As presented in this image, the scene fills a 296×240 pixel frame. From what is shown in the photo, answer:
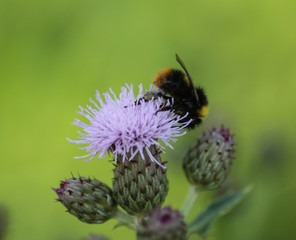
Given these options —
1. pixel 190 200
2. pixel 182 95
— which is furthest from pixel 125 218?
pixel 182 95

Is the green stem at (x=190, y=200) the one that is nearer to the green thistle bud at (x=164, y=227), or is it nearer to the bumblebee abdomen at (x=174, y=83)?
the bumblebee abdomen at (x=174, y=83)

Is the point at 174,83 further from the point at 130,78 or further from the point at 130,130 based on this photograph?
the point at 130,78

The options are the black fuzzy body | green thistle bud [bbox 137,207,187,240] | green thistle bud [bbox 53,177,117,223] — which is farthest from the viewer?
the black fuzzy body

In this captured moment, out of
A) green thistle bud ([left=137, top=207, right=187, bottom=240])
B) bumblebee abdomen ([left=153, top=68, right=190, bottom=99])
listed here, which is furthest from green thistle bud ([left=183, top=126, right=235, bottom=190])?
green thistle bud ([left=137, top=207, right=187, bottom=240])

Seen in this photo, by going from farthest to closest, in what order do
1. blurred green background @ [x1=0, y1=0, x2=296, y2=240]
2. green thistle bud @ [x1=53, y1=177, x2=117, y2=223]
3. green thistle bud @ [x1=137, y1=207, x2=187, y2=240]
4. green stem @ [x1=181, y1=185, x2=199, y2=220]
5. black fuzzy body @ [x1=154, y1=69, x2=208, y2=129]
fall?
1. blurred green background @ [x1=0, y1=0, x2=296, y2=240]
2. green stem @ [x1=181, y1=185, x2=199, y2=220]
3. black fuzzy body @ [x1=154, y1=69, x2=208, y2=129]
4. green thistle bud @ [x1=53, y1=177, x2=117, y2=223]
5. green thistle bud @ [x1=137, y1=207, x2=187, y2=240]

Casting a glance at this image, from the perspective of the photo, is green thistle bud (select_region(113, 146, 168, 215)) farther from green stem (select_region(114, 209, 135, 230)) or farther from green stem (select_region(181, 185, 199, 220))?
green stem (select_region(181, 185, 199, 220))

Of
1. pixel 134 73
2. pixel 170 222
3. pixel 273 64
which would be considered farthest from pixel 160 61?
pixel 170 222

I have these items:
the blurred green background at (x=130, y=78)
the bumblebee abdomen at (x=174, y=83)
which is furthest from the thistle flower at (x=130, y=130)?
the blurred green background at (x=130, y=78)
